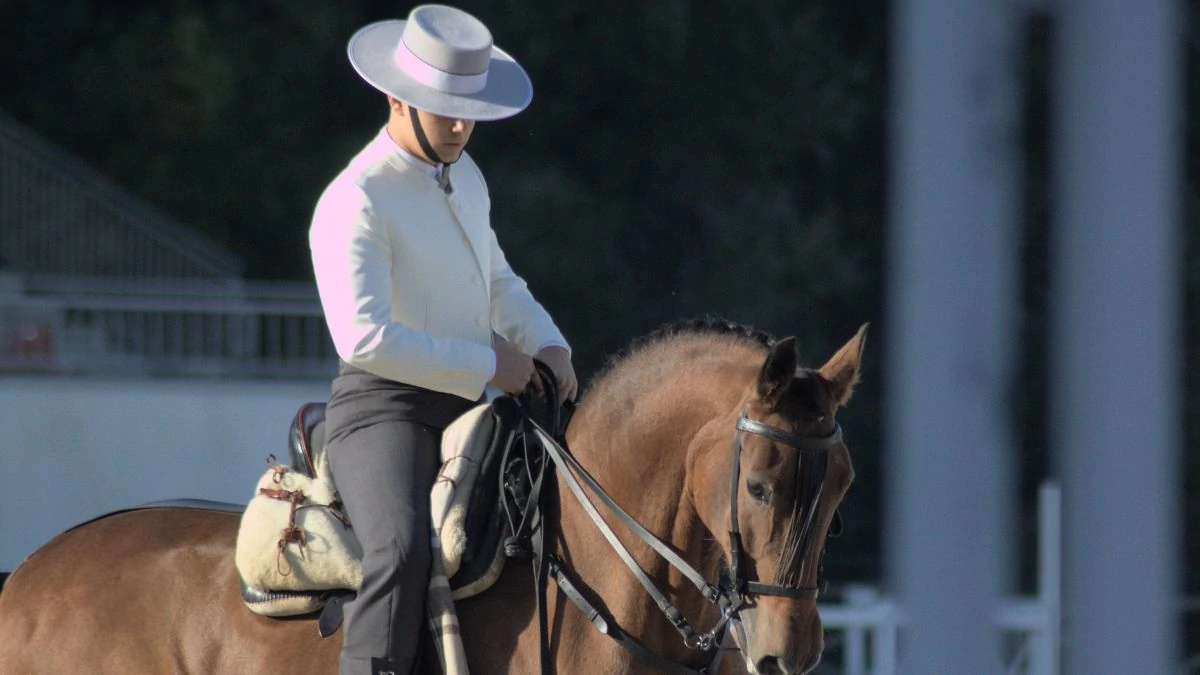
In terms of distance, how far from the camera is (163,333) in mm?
13828

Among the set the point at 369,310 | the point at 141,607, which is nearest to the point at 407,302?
the point at 369,310

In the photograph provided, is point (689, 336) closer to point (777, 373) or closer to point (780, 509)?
point (777, 373)

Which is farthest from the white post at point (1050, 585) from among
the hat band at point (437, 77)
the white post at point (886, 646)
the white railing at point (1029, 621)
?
the hat band at point (437, 77)

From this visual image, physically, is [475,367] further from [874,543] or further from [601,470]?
[874,543]

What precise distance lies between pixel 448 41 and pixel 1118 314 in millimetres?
2626

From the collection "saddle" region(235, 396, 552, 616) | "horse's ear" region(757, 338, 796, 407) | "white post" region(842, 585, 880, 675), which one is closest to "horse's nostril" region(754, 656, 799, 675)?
"horse's ear" region(757, 338, 796, 407)

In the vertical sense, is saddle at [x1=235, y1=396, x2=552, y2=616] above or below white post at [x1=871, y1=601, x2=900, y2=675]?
above

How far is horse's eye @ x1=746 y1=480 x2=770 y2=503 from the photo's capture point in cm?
322

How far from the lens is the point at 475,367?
3.63m

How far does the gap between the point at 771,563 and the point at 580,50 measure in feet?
59.8

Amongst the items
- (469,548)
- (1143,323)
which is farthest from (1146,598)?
(469,548)

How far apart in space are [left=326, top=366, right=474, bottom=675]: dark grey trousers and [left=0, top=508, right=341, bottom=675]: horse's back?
310mm

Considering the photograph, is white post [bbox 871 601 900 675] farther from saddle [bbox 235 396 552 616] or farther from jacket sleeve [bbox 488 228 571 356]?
saddle [bbox 235 396 552 616]

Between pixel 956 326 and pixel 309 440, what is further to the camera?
pixel 309 440
